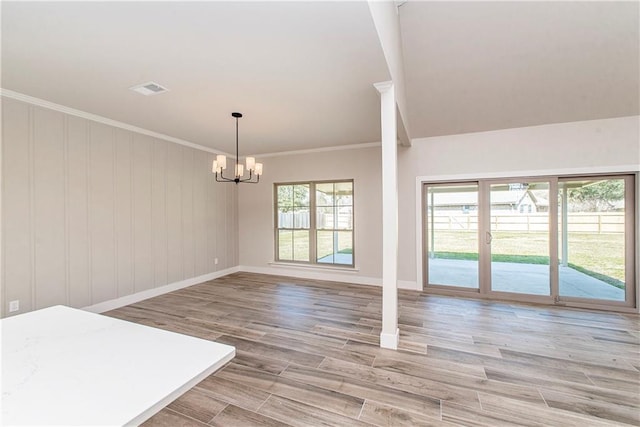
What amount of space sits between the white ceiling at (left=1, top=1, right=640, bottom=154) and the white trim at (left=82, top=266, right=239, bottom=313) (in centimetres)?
261

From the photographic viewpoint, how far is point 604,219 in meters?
3.94

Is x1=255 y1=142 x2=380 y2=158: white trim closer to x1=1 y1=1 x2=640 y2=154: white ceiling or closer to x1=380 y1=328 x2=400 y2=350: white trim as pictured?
x1=1 y1=1 x2=640 y2=154: white ceiling

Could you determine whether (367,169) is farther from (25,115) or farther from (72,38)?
(25,115)

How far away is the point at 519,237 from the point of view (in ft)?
14.2

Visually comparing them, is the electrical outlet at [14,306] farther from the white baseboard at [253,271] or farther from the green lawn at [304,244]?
the green lawn at [304,244]

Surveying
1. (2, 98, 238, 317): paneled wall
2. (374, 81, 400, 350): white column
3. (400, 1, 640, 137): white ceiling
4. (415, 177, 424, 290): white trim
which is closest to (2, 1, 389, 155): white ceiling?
(374, 81, 400, 350): white column

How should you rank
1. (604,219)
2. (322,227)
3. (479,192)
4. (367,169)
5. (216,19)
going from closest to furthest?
(216,19), (604,219), (479,192), (367,169), (322,227)

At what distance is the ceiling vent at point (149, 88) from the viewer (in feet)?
9.54

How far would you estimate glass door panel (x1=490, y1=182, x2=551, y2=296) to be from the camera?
421cm

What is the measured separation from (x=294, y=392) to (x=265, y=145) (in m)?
4.36

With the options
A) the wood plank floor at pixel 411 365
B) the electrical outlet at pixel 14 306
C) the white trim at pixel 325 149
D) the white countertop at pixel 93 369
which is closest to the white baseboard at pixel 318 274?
the wood plank floor at pixel 411 365

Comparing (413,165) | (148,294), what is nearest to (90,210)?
(148,294)

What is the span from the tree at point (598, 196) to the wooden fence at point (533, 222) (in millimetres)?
103

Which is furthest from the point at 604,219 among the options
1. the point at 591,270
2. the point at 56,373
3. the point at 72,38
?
the point at 72,38
